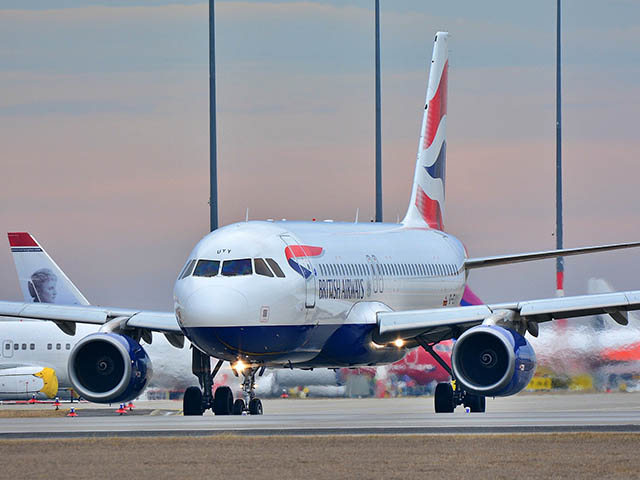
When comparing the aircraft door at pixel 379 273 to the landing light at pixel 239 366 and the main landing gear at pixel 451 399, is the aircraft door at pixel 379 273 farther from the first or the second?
the landing light at pixel 239 366

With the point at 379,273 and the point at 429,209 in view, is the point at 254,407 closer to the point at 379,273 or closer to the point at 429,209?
the point at 379,273

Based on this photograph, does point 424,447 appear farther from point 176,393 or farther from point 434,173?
point 176,393

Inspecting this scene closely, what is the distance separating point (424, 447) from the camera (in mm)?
25297

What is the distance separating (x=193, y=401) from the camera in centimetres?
3972

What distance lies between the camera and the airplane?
7456cm

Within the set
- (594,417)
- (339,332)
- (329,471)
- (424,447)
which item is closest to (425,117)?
(339,332)

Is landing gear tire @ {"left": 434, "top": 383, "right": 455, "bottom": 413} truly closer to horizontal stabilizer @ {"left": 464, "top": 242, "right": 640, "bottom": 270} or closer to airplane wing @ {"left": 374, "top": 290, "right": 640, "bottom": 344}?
airplane wing @ {"left": 374, "top": 290, "right": 640, "bottom": 344}

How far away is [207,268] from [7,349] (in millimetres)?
46154

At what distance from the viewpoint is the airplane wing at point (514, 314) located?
36.3 metres

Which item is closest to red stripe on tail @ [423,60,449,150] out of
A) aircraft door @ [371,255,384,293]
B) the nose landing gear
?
aircraft door @ [371,255,384,293]

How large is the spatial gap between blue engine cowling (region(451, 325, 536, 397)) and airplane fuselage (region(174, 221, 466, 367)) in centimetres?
389

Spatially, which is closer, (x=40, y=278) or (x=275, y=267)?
(x=275, y=267)

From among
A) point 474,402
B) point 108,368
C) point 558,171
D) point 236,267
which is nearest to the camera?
point 236,267

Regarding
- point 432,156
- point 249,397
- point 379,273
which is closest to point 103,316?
point 249,397
